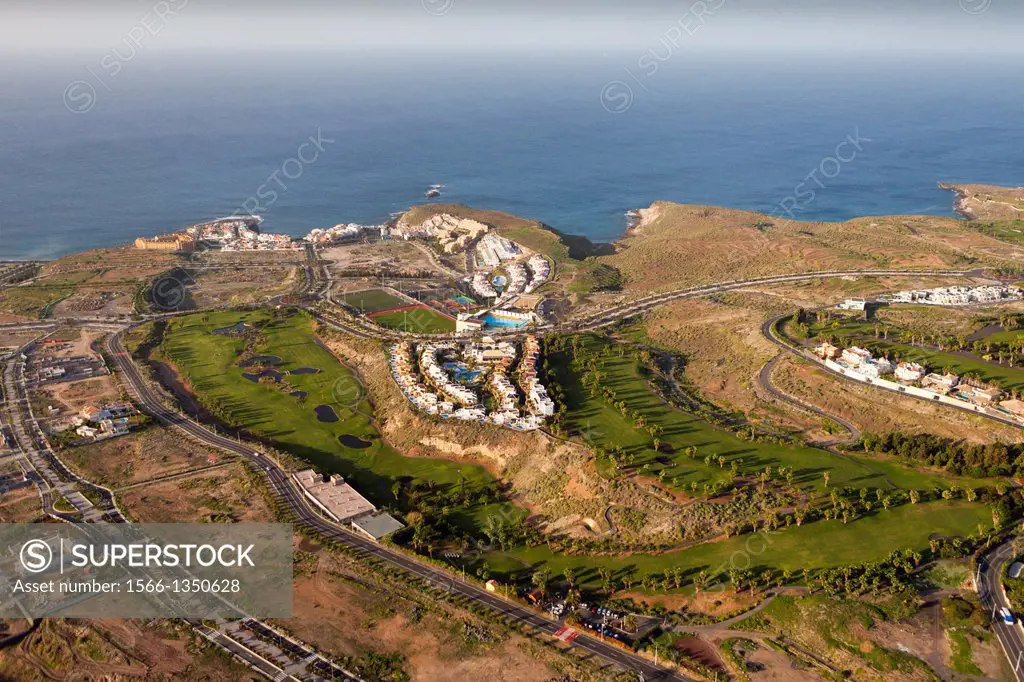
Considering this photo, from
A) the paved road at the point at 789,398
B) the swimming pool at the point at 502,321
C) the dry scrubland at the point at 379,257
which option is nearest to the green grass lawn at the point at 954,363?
the paved road at the point at 789,398

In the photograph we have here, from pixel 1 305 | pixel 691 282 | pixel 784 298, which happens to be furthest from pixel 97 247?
pixel 784 298

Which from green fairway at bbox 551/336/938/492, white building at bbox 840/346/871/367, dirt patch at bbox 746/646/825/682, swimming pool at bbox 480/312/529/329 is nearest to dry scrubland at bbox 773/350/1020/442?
white building at bbox 840/346/871/367

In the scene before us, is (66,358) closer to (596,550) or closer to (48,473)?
(48,473)

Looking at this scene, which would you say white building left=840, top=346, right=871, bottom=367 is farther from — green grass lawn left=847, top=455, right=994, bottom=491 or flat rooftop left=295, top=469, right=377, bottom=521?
flat rooftop left=295, top=469, right=377, bottom=521

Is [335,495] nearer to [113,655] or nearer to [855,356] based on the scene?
[113,655]

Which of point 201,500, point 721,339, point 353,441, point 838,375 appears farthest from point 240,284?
point 838,375
